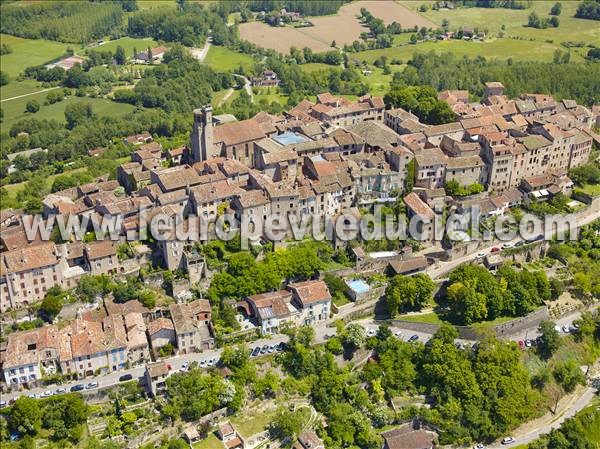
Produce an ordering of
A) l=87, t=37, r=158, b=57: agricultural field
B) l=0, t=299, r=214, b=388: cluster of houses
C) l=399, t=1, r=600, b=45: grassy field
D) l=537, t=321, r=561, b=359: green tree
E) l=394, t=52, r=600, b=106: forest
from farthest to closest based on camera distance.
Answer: l=87, t=37, r=158, b=57: agricultural field → l=399, t=1, r=600, b=45: grassy field → l=394, t=52, r=600, b=106: forest → l=537, t=321, r=561, b=359: green tree → l=0, t=299, r=214, b=388: cluster of houses

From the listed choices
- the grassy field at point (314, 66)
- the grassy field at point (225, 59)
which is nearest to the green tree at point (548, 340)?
the grassy field at point (314, 66)

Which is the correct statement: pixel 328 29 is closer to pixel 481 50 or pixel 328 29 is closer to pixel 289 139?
pixel 481 50

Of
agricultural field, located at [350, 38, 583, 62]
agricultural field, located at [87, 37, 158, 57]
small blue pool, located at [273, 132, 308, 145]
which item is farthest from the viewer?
agricultural field, located at [87, 37, 158, 57]

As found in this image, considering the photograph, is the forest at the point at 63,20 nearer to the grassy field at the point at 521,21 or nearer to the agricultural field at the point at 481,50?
the agricultural field at the point at 481,50

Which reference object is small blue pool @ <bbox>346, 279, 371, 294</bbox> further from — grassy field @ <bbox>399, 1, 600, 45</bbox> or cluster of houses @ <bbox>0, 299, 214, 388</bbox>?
grassy field @ <bbox>399, 1, 600, 45</bbox>

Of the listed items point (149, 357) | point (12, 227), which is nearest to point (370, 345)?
point (149, 357)

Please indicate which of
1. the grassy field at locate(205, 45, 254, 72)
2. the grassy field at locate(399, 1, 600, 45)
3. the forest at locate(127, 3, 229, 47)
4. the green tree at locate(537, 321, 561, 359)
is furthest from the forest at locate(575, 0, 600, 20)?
the green tree at locate(537, 321, 561, 359)
